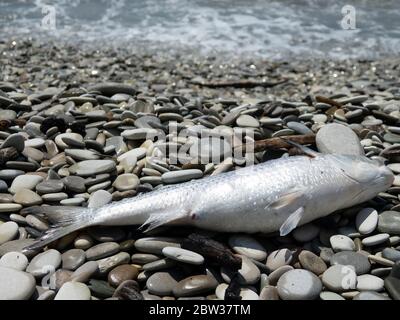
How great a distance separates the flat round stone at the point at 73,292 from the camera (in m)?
3.25

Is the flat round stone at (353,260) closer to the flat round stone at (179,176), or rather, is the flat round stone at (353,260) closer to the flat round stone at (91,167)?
the flat round stone at (179,176)

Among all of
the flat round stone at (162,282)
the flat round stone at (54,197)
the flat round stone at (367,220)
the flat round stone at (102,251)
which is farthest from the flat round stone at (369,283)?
the flat round stone at (54,197)

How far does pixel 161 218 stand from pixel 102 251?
1.79ft

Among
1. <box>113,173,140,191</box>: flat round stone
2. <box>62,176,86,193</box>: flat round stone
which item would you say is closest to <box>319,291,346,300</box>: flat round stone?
<box>113,173,140,191</box>: flat round stone

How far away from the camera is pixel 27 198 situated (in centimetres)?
420

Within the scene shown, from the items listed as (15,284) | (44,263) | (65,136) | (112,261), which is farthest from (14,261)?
(65,136)

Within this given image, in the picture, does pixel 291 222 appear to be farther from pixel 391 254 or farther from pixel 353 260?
pixel 391 254

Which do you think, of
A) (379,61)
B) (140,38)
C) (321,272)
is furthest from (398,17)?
(321,272)

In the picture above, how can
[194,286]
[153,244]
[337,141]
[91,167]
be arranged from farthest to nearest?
[337,141] < [91,167] < [153,244] < [194,286]

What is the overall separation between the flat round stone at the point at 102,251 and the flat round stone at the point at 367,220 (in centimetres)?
206

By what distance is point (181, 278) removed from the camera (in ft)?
11.5

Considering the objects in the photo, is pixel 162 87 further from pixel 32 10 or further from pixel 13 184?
pixel 32 10

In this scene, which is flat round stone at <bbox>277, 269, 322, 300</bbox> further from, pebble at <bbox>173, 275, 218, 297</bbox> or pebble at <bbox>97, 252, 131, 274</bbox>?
pebble at <bbox>97, 252, 131, 274</bbox>

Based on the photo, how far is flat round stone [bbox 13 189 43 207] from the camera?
4.17 meters
